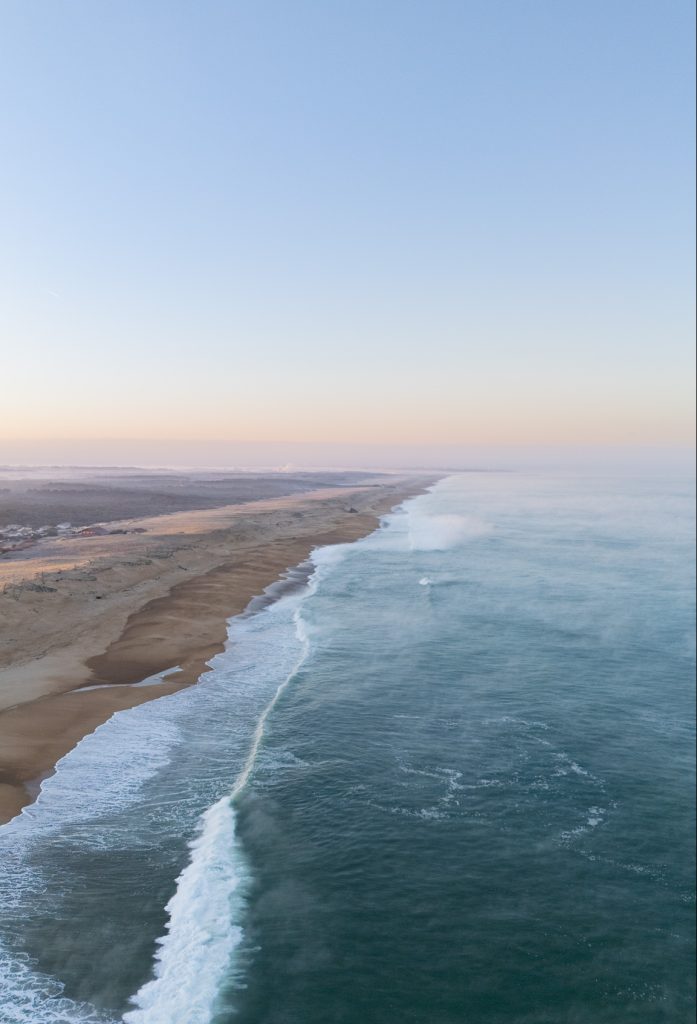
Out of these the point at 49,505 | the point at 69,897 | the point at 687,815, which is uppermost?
the point at 49,505

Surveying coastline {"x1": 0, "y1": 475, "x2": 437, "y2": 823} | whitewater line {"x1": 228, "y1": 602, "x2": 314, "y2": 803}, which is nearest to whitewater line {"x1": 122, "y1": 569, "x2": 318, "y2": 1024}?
whitewater line {"x1": 228, "y1": 602, "x2": 314, "y2": 803}

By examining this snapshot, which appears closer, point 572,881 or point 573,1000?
point 573,1000

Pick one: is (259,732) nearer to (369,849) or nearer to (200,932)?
(369,849)

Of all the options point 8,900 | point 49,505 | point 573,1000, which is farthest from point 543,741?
point 49,505

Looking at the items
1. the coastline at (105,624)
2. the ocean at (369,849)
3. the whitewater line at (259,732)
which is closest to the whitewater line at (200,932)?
the ocean at (369,849)

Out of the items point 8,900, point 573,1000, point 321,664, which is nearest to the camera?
point 573,1000

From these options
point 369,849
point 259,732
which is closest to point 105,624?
point 259,732

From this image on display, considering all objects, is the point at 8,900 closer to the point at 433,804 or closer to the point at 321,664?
the point at 433,804
